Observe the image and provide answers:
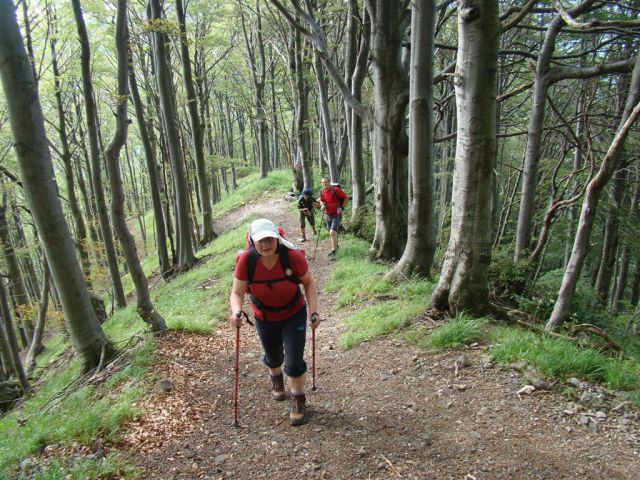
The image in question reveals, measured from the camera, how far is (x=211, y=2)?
1869cm

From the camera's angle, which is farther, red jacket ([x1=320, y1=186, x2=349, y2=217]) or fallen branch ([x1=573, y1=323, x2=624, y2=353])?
red jacket ([x1=320, y1=186, x2=349, y2=217])

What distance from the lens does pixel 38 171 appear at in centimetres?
466

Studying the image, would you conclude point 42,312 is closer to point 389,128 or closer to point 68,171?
point 68,171

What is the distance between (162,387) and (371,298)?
3.68 metres

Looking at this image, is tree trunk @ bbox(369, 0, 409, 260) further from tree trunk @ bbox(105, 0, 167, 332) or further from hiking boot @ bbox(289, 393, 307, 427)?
hiking boot @ bbox(289, 393, 307, 427)

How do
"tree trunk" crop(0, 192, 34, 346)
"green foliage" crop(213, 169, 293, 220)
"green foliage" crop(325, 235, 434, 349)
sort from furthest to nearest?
"green foliage" crop(213, 169, 293, 220) < "tree trunk" crop(0, 192, 34, 346) < "green foliage" crop(325, 235, 434, 349)

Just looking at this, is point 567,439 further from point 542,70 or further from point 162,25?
point 162,25

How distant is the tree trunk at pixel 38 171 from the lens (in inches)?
175

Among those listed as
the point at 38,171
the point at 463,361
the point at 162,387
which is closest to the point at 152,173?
the point at 38,171

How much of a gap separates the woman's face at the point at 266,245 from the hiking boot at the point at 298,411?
1.54m

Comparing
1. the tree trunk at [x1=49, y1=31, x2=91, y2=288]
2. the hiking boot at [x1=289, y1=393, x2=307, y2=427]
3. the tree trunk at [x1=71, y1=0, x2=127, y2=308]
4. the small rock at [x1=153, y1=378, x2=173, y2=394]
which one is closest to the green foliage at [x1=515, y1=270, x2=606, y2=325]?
the hiking boot at [x1=289, y1=393, x2=307, y2=427]

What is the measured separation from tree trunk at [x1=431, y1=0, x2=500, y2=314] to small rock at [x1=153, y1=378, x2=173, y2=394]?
3.58 m

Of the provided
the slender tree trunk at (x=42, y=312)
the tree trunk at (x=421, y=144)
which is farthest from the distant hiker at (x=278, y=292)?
the slender tree trunk at (x=42, y=312)

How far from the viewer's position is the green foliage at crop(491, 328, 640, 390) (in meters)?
3.74
